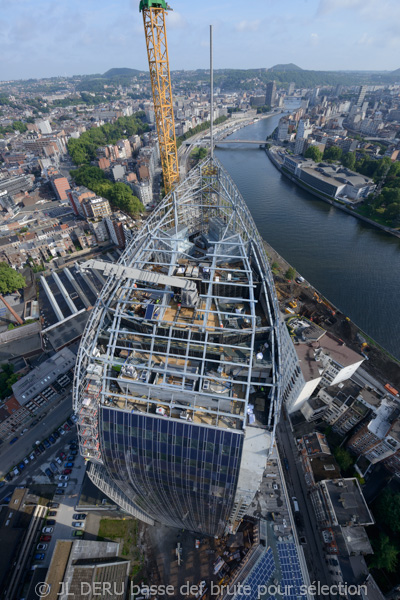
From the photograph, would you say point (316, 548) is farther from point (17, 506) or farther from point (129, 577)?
point (17, 506)

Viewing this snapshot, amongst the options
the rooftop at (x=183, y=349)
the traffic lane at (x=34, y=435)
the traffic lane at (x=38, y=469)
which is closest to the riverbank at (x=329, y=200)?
the rooftop at (x=183, y=349)

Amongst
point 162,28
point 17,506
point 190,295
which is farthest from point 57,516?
point 162,28

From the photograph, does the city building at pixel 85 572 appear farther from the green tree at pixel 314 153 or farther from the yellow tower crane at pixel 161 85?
the green tree at pixel 314 153

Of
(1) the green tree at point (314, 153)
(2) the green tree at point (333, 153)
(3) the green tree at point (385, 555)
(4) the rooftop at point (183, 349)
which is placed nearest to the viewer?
(4) the rooftop at point (183, 349)

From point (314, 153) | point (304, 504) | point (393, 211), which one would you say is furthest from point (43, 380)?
point (314, 153)

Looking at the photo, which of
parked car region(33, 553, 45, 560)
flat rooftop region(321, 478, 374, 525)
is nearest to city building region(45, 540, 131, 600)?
parked car region(33, 553, 45, 560)

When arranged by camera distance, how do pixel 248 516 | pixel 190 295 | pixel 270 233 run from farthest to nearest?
pixel 270 233
pixel 248 516
pixel 190 295
